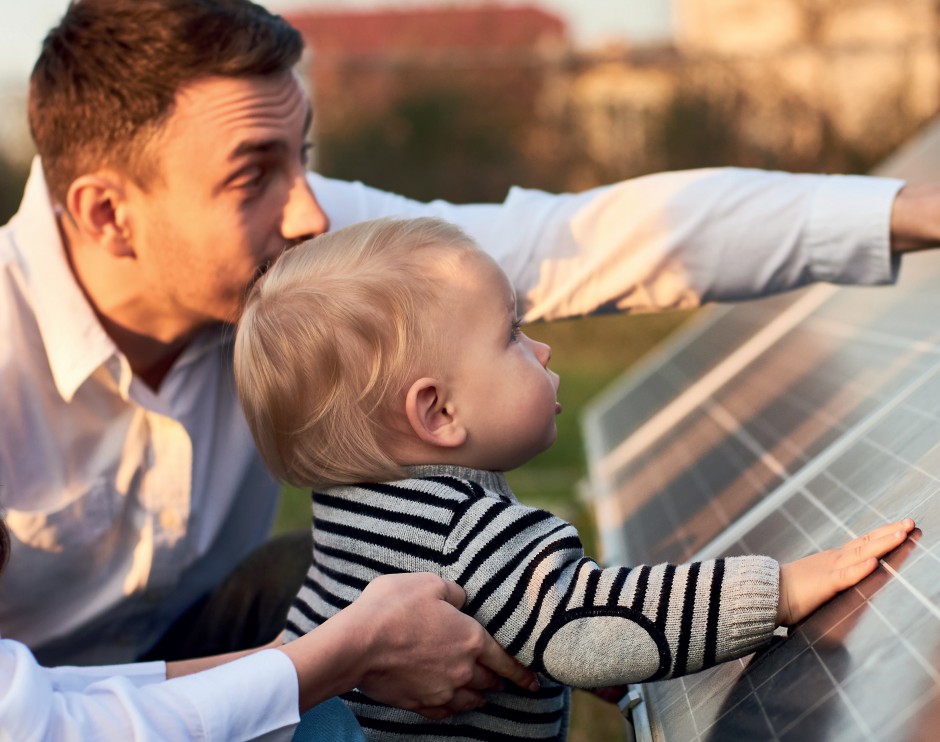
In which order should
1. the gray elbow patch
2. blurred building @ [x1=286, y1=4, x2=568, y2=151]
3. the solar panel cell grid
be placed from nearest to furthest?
the solar panel cell grid, the gray elbow patch, blurred building @ [x1=286, y1=4, x2=568, y2=151]

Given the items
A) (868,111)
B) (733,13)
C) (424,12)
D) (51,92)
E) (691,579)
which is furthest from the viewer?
(733,13)

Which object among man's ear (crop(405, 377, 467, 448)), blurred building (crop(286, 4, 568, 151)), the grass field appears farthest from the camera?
blurred building (crop(286, 4, 568, 151))

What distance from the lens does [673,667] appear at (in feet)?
5.73

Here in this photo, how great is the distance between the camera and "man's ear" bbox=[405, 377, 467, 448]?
1.95 metres

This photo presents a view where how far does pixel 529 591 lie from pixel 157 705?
1.81 ft

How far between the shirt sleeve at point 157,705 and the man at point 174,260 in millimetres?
1197

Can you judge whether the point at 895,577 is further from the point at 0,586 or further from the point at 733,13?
the point at 733,13

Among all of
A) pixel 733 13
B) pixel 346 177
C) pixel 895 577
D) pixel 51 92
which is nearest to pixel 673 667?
pixel 895 577

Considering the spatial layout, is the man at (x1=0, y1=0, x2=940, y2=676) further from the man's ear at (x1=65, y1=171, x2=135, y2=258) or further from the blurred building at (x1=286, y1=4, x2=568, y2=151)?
the blurred building at (x1=286, y1=4, x2=568, y2=151)

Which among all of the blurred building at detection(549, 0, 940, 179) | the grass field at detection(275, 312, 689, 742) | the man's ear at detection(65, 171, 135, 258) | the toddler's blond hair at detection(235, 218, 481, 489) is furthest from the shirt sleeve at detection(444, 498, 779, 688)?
the blurred building at detection(549, 0, 940, 179)

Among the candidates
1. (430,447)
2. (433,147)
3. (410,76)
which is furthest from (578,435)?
(410,76)

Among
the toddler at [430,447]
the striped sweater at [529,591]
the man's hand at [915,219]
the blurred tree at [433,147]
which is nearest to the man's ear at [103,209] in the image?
the toddler at [430,447]

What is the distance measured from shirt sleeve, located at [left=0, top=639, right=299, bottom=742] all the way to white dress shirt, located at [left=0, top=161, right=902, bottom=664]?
47.2 inches

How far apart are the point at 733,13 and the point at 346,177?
9790 millimetres
